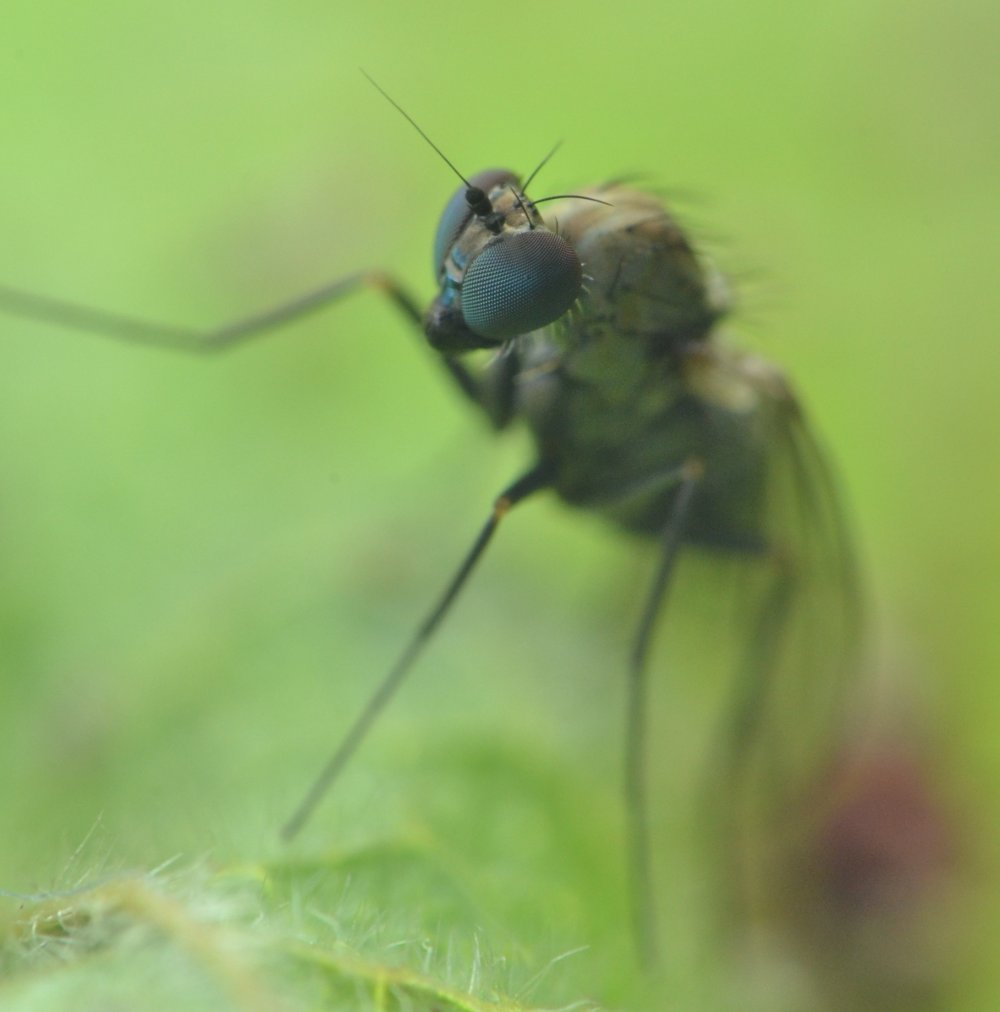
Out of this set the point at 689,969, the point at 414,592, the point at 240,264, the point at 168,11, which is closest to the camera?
the point at 689,969

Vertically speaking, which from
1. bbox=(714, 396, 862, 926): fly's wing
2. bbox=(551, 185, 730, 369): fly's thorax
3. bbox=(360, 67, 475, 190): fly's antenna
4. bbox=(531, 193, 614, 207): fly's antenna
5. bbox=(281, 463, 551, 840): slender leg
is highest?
bbox=(360, 67, 475, 190): fly's antenna

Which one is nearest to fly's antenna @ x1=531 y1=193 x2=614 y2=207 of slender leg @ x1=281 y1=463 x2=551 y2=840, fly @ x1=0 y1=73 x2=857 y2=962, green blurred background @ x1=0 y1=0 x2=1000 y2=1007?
fly @ x1=0 y1=73 x2=857 y2=962

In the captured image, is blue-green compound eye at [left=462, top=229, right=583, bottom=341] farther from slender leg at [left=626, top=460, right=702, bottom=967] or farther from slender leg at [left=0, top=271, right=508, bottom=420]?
slender leg at [left=626, top=460, right=702, bottom=967]

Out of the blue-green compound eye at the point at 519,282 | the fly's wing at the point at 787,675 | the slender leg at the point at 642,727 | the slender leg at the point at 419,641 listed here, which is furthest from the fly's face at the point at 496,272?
the fly's wing at the point at 787,675

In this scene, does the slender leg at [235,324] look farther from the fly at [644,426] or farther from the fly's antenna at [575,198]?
the fly's antenna at [575,198]

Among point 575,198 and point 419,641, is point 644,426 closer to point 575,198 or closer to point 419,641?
point 575,198

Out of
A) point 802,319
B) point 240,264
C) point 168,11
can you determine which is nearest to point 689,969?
point 802,319

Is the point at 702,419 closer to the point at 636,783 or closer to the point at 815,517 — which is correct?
the point at 815,517
